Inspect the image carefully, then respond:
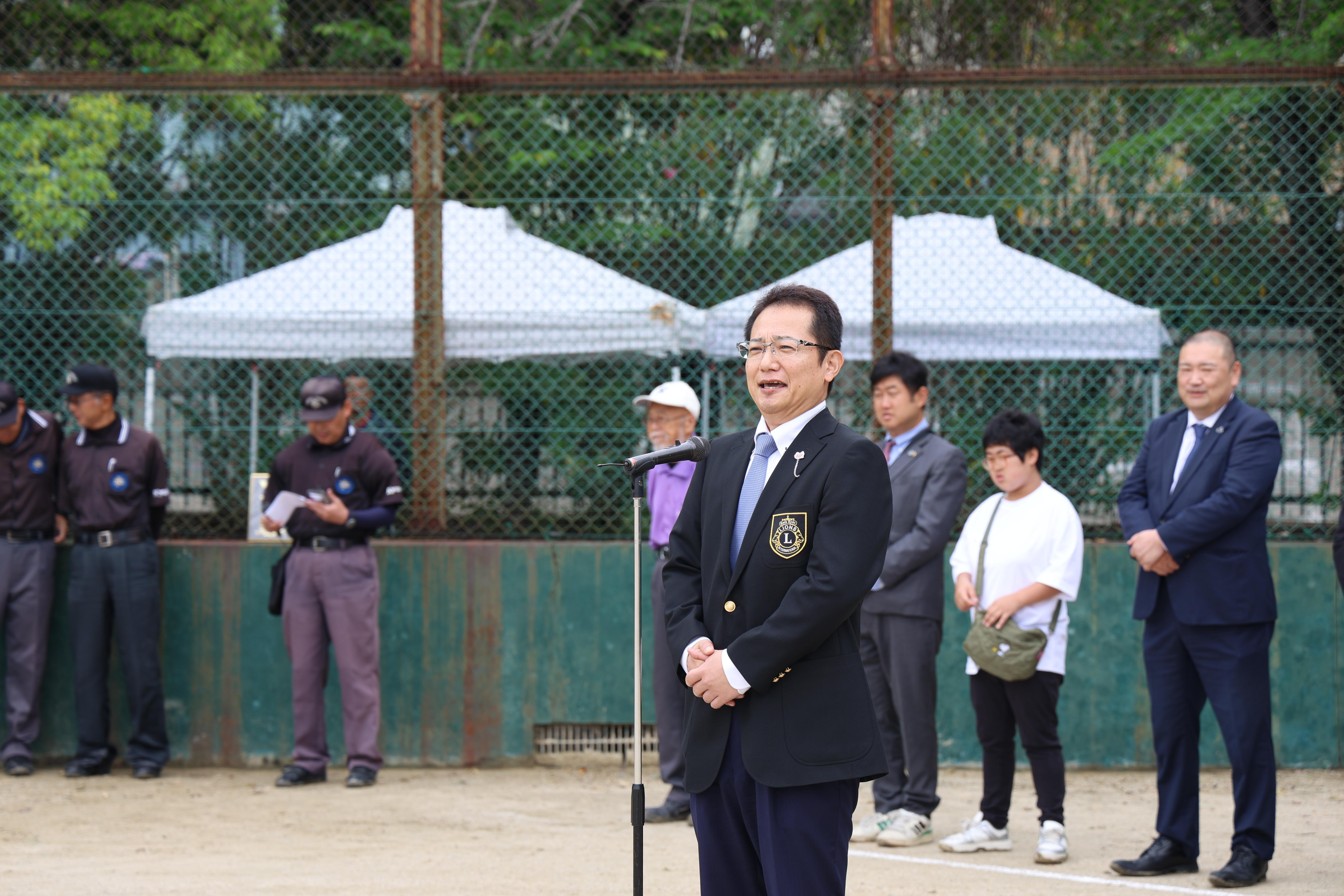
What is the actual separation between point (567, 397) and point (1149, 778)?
12.4 ft

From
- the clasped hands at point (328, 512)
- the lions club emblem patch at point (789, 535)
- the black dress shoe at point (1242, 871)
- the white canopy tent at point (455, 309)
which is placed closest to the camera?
the lions club emblem patch at point (789, 535)

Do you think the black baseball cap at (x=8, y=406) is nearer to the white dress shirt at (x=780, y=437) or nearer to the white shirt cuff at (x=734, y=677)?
the white dress shirt at (x=780, y=437)

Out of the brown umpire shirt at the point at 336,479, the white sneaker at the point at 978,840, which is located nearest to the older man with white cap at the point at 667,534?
the white sneaker at the point at 978,840

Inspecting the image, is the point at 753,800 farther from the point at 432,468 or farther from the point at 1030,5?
the point at 1030,5

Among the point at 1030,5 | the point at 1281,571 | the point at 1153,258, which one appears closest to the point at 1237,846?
the point at 1281,571

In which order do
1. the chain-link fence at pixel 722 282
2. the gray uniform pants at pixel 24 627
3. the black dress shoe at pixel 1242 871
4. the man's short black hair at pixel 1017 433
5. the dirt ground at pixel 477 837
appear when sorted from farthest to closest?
1. the chain-link fence at pixel 722 282
2. the gray uniform pants at pixel 24 627
3. the man's short black hair at pixel 1017 433
4. the dirt ground at pixel 477 837
5. the black dress shoe at pixel 1242 871

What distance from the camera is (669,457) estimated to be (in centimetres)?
337

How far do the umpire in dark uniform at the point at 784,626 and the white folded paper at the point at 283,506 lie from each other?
12.8 ft

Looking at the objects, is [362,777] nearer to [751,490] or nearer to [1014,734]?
[1014,734]

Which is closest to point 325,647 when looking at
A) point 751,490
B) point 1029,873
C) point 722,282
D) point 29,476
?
point 29,476

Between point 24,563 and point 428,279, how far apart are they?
2663mm

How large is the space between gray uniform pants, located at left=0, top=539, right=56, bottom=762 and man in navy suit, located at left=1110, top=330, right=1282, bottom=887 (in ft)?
18.2

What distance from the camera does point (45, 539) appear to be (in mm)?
7066

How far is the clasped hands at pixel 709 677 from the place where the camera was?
9.64 ft
